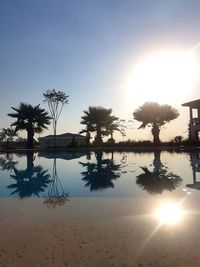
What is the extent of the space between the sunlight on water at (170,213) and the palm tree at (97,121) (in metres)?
26.6

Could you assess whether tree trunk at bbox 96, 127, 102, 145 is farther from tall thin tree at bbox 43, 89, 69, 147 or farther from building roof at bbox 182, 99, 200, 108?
building roof at bbox 182, 99, 200, 108

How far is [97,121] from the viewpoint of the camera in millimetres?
33656

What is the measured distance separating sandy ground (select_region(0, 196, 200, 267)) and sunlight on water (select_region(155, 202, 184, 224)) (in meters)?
0.12

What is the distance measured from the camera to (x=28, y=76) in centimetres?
2223

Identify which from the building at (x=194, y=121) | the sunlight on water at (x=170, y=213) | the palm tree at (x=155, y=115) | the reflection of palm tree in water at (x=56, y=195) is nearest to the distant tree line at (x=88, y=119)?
the palm tree at (x=155, y=115)

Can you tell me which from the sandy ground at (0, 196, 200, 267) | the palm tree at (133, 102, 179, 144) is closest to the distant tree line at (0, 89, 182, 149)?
the palm tree at (133, 102, 179, 144)

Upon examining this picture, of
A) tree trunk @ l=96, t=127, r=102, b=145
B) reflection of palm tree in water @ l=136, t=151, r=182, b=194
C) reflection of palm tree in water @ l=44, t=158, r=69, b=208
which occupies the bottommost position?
reflection of palm tree in water @ l=44, t=158, r=69, b=208

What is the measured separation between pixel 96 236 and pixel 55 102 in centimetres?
3092

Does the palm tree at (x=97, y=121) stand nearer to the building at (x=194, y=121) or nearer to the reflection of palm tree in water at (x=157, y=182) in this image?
the building at (x=194, y=121)

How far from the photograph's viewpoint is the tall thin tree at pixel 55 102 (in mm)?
34625

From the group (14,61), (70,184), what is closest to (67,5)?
(70,184)

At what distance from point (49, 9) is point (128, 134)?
24129 mm

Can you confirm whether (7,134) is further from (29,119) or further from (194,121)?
(194,121)

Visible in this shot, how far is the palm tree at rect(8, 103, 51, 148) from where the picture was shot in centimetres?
3250
